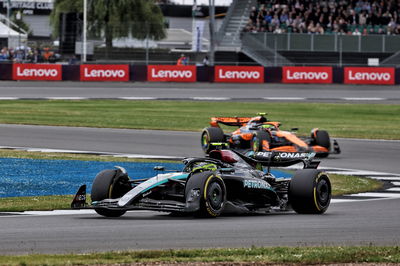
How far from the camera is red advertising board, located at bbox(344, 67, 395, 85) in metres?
52.7

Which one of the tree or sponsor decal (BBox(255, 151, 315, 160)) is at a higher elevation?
the tree

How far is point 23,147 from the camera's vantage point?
82.3ft

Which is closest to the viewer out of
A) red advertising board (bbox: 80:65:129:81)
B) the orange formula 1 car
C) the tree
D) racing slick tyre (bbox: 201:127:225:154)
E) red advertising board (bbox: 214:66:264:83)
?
the orange formula 1 car

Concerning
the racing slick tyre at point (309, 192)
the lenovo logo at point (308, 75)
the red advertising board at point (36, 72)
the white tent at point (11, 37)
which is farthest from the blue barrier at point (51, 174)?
the white tent at point (11, 37)

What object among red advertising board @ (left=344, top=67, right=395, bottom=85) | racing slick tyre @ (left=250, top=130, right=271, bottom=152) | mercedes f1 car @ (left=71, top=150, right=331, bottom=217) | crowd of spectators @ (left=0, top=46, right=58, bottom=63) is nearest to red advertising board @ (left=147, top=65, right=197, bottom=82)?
crowd of spectators @ (left=0, top=46, right=58, bottom=63)

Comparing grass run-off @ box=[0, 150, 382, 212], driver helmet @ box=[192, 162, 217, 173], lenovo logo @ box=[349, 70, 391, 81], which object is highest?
driver helmet @ box=[192, 162, 217, 173]

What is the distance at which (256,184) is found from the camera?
43.8 feet

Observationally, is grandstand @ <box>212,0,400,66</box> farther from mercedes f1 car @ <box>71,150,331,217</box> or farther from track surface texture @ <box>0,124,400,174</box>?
mercedes f1 car @ <box>71,150,331,217</box>

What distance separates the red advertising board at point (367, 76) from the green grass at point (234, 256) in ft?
142

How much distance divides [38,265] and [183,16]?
82.8 metres

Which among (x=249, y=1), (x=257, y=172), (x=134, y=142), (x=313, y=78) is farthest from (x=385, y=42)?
(x=257, y=172)

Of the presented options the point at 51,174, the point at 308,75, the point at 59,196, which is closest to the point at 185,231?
the point at 59,196

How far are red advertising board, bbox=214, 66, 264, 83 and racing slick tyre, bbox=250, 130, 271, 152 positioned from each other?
1174 inches

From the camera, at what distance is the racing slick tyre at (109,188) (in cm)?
1276
